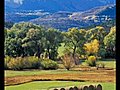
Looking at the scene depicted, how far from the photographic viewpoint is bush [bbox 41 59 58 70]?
6062mm

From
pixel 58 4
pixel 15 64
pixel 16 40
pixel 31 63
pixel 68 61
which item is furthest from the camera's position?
pixel 58 4

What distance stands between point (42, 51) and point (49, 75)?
2.67 ft

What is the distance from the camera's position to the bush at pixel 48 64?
606 centimetres

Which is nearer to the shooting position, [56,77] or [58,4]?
[56,77]

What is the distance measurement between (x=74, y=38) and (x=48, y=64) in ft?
3.82

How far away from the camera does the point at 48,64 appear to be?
6133mm

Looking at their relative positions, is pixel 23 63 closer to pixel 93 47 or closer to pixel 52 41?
pixel 52 41

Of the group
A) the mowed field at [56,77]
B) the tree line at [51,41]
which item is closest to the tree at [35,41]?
the tree line at [51,41]

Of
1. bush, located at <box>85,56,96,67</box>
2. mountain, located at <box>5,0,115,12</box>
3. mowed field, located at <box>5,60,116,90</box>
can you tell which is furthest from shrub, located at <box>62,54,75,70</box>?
mountain, located at <box>5,0,115,12</box>

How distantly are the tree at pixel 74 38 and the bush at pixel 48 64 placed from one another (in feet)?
2.45

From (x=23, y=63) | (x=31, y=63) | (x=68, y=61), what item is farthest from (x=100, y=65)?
(x=23, y=63)

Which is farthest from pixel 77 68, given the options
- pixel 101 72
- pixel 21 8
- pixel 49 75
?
pixel 21 8

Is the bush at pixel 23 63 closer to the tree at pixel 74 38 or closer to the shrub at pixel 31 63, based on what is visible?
the shrub at pixel 31 63

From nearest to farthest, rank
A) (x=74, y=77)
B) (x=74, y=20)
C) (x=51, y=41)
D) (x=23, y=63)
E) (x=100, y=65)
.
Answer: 1. (x=23, y=63)
2. (x=74, y=77)
3. (x=100, y=65)
4. (x=51, y=41)
5. (x=74, y=20)
